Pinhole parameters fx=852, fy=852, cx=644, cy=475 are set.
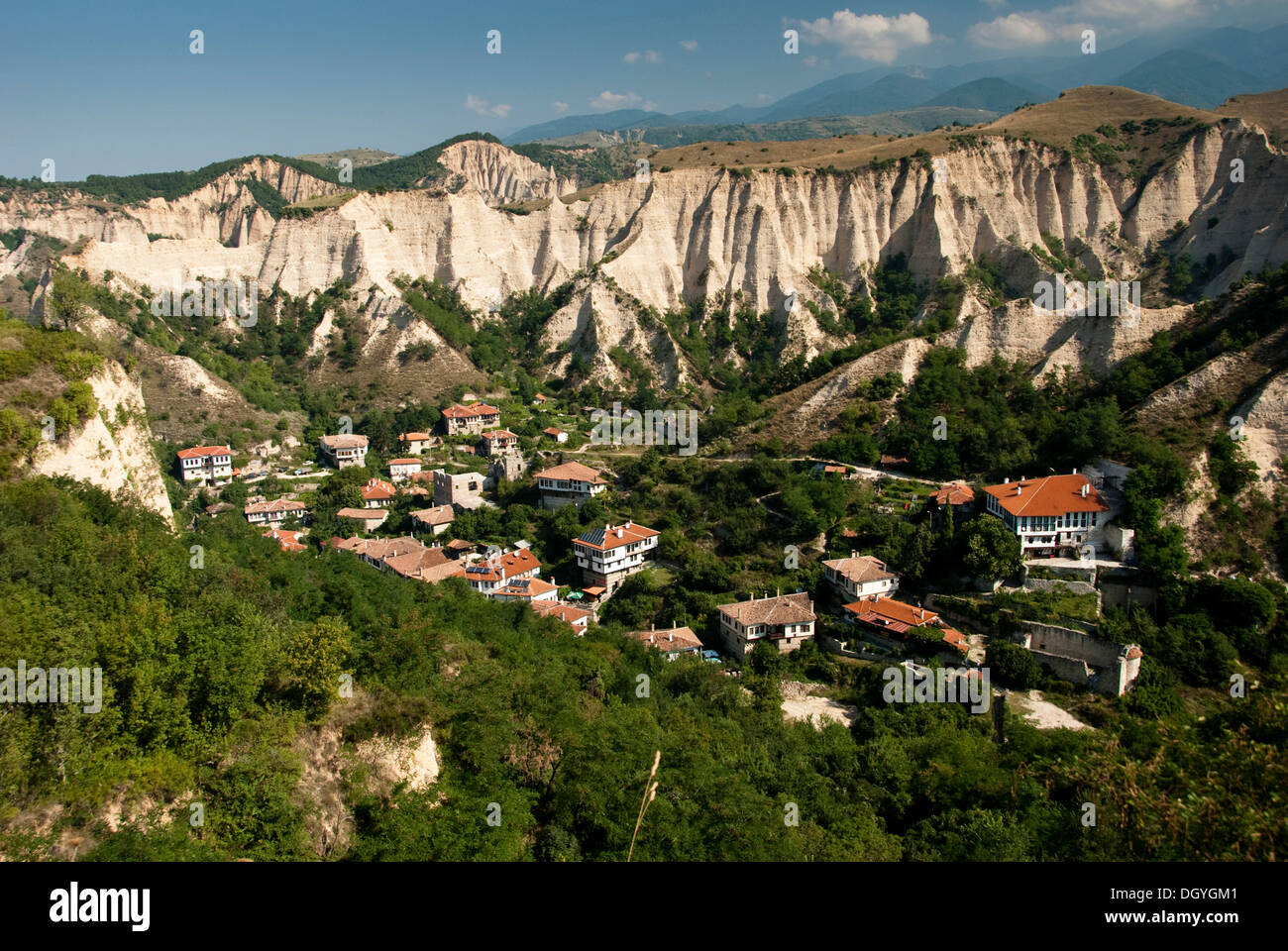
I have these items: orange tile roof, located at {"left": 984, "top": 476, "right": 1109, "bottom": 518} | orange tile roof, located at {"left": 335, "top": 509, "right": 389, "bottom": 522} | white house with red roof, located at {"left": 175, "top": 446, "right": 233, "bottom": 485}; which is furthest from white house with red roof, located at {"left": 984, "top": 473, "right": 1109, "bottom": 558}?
white house with red roof, located at {"left": 175, "top": 446, "right": 233, "bottom": 485}

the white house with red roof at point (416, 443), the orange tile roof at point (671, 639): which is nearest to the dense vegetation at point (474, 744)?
the orange tile roof at point (671, 639)

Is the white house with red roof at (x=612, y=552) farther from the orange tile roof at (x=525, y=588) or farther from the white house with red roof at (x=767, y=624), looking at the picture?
the white house with red roof at (x=767, y=624)

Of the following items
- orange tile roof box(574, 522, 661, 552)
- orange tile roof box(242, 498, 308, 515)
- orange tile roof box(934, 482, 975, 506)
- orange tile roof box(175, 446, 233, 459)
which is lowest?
orange tile roof box(574, 522, 661, 552)

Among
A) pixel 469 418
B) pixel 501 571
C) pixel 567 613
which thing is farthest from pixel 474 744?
pixel 469 418

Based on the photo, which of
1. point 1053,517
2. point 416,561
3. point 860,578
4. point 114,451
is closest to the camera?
point 114,451

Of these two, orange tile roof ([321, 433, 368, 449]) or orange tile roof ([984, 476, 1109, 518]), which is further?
orange tile roof ([321, 433, 368, 449])

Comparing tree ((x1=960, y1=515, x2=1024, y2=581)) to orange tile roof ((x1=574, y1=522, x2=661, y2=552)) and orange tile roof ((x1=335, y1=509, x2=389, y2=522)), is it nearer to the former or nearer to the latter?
orange tile roof ((x1=574, y1=522, x2=661, y2=552))

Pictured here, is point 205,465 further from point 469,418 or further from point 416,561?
point 416,561
